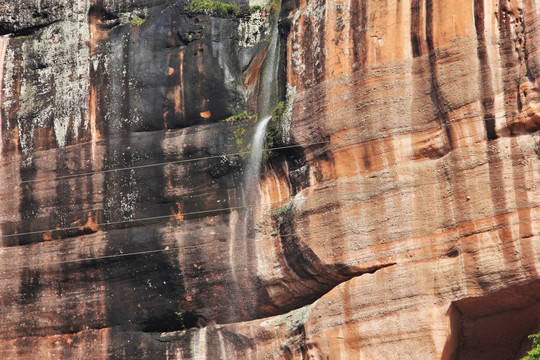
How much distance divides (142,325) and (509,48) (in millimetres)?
9925

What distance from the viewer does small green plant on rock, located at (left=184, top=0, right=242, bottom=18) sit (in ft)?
55.4

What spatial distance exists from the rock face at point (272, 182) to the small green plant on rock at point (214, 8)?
0.38ft

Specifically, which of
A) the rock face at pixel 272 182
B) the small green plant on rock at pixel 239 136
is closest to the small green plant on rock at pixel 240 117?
the rock face at pixel 272 182

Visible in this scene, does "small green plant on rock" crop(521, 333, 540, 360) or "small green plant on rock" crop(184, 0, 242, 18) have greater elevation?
"small green plant on rock" crop(184, 0, 242, 18)

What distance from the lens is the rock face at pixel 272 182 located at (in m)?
12.2

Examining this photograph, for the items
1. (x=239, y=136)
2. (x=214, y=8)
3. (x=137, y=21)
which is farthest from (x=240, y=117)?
(x=137, y=21)

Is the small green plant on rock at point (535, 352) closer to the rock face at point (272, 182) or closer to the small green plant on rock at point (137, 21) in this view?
the rock face at point (272, 182)

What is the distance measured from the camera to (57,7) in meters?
17.7

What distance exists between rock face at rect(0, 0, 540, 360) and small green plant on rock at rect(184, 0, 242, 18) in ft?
0.38

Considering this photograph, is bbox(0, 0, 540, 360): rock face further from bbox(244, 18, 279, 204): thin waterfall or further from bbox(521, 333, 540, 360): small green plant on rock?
bbox(521, 333, 540, 360): small green plant on rock

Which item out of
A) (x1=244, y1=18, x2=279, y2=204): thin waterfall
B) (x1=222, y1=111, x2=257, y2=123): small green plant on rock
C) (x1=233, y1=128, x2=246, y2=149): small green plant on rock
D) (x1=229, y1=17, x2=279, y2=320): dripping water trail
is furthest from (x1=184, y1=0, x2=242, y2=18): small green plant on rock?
(x1=233, y1=128, x2=246, y2=149): small green plant on rock

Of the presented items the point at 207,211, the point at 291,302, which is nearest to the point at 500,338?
the point at 291,302

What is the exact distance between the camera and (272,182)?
49.6 feet

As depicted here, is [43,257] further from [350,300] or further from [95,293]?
[350,300]
